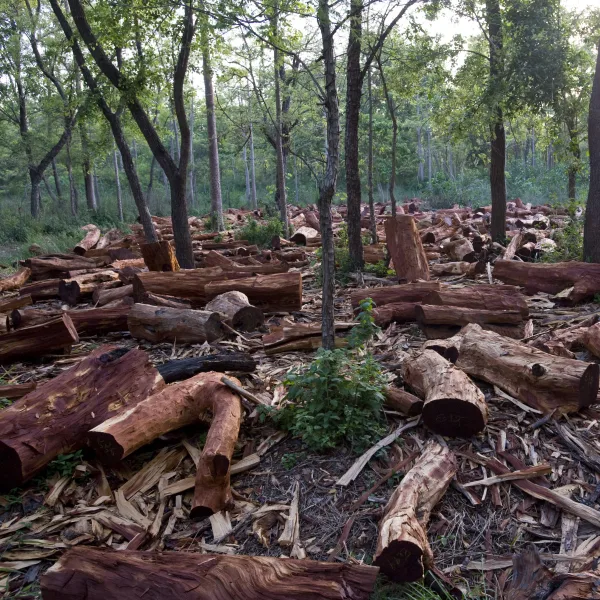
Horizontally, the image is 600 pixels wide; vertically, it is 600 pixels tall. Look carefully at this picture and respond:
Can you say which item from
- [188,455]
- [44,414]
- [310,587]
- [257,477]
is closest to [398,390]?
[257,477]

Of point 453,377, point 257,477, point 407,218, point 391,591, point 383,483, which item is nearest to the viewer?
point 391,591

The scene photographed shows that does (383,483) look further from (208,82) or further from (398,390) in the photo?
(208,82)

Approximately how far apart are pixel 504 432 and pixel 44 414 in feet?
10.2

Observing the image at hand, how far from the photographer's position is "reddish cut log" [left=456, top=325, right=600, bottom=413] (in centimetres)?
385

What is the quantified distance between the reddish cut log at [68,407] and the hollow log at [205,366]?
30 centimetres

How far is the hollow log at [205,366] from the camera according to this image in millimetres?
4684

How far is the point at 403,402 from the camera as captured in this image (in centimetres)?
400

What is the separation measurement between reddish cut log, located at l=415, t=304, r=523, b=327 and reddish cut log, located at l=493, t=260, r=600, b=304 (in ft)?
4.85

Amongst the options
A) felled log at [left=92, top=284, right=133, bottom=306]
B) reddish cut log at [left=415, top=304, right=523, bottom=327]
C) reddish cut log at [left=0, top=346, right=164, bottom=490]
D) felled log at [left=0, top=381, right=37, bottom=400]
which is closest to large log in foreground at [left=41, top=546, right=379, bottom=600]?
reddish cut log at [left=0, top=346, right=164, bottom=490]

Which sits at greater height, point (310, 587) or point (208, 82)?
point (208, 82)

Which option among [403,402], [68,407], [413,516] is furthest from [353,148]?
[413,516]

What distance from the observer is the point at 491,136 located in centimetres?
1040

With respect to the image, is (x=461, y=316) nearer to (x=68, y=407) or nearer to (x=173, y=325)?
(x=173, y=325)

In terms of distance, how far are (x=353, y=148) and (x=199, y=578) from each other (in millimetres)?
7606
